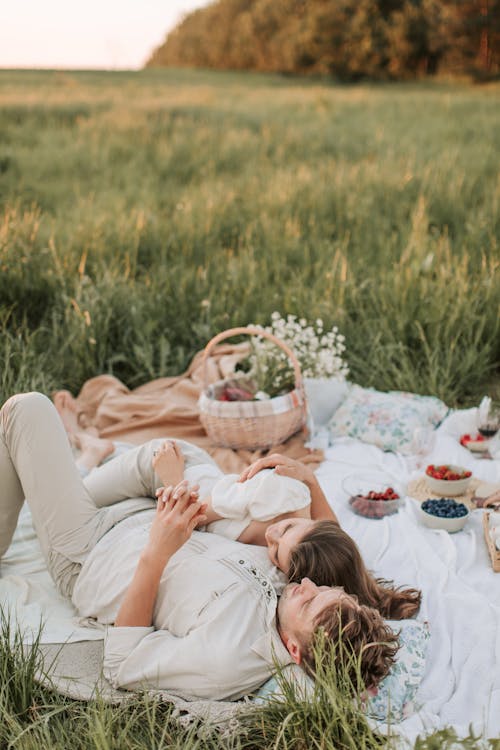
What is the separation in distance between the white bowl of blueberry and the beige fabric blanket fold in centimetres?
81

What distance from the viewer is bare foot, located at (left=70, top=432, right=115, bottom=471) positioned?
3.83m

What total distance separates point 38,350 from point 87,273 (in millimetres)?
943

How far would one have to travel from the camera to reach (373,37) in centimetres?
2898

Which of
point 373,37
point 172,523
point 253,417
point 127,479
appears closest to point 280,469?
point 172,523

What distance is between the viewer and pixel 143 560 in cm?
240

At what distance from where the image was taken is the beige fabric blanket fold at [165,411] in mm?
4168

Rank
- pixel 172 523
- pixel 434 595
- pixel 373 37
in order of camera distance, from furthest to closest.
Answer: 1. pixel 373 37
2. pixel 434 595
3. pixel 172 523

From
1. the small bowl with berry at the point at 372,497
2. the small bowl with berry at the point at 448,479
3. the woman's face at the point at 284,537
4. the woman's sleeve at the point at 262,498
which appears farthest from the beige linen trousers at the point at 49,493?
the small bowl with berry at the point at 448,479

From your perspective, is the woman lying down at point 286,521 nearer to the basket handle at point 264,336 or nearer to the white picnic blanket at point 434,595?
the white picnic blanket at point 434,595

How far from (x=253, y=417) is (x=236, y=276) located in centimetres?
172

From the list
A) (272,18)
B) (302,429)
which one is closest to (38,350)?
(302,429)

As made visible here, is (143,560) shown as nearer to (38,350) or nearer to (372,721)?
(372,721)

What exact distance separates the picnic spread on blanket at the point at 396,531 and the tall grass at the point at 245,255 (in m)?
0.39

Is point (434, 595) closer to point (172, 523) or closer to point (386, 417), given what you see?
point (172, 523)
